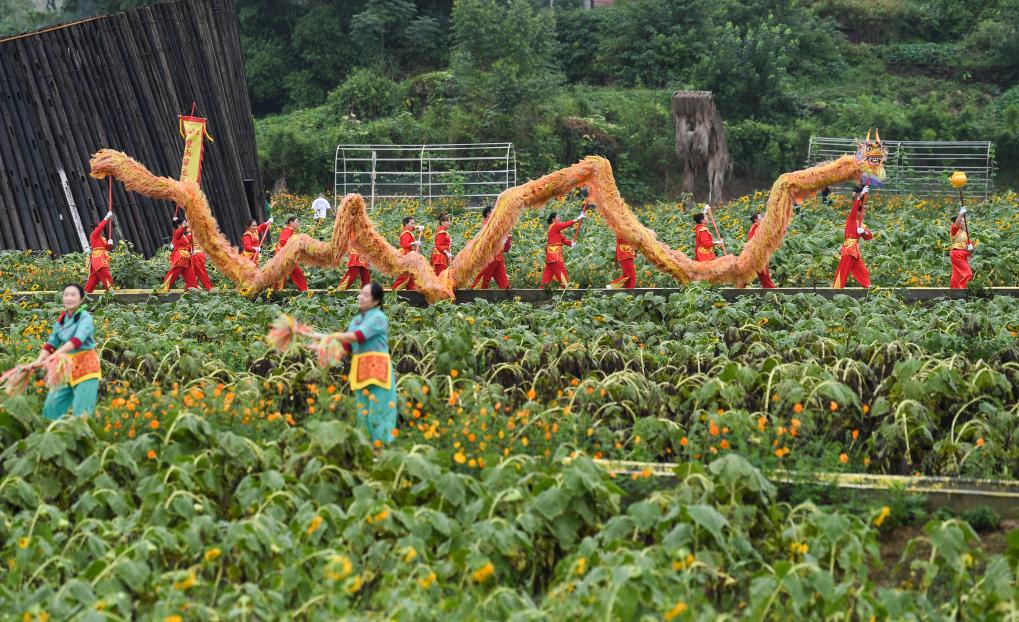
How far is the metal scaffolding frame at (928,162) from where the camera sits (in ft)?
89.0

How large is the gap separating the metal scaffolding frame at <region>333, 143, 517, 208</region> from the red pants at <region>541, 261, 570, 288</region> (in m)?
10.7

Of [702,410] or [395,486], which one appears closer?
[395,486]

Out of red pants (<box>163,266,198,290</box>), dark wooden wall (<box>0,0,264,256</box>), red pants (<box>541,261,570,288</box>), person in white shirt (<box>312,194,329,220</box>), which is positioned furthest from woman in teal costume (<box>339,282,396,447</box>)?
Answer: person in white shirt (<box>312,194,329,220</box>)

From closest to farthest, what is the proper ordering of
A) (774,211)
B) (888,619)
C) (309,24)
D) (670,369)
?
1. (888,619)
2. (670,369)
3. (774,211)
4. (309,24)

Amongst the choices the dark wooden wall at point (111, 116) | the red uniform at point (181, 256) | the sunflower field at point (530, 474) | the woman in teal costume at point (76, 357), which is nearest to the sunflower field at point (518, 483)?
the sunflower field at point (530, 474)

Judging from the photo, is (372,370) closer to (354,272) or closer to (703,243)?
(354,272)

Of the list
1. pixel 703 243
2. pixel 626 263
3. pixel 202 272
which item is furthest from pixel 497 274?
pixel 202 272

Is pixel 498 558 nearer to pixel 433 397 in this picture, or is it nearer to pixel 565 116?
pixel 433 397

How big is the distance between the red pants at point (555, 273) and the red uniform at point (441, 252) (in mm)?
1199

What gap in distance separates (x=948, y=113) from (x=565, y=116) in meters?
9.17

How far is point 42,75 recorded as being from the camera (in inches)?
758

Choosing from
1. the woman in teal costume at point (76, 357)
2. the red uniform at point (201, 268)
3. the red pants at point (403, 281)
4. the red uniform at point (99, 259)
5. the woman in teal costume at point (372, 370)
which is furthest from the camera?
the red uniform at point (201, 268)

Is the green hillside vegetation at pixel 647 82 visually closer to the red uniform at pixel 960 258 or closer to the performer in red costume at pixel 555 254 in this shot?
the performer in red costume at pixel 555 254

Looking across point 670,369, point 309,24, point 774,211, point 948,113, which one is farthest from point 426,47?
point 670,369
